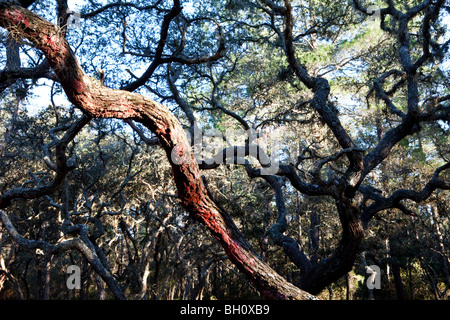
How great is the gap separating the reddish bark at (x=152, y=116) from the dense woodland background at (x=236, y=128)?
39cm

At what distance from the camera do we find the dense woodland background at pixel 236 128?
6785 mm

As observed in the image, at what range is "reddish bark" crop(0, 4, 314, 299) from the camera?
279 centimetres

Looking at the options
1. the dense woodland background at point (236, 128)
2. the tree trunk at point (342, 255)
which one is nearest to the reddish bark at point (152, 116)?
the dense woodland background at point (236, 128)

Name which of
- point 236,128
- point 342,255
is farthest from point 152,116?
point 236,128

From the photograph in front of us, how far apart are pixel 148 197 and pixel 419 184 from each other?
9.84 m

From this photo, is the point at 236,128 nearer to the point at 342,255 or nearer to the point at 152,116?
the point at 342,255

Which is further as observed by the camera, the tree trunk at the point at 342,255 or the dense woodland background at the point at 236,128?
the dense woodland background at the point at 236,128

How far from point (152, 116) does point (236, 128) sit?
976 centimetres

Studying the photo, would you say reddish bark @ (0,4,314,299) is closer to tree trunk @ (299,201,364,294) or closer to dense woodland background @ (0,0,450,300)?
dense woodland background @ (0,0,450,300)

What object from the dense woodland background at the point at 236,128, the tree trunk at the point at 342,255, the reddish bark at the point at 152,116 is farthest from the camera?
the dense woodland background at the point at 236,128

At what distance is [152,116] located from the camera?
307 cm

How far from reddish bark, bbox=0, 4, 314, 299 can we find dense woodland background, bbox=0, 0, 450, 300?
0.39 m

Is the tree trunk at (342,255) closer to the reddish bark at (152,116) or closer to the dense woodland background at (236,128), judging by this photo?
the dense woodland background at (236,128)

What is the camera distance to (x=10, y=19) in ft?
9.29
